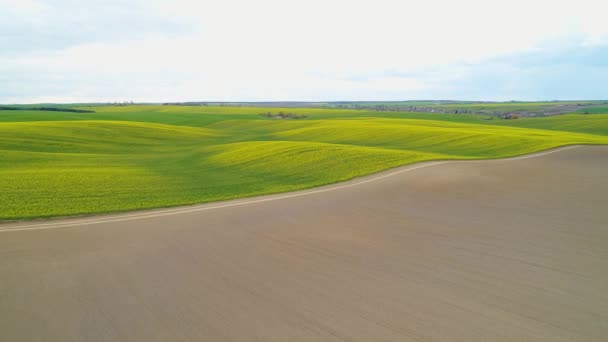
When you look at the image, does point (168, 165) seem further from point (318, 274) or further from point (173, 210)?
point (318, 274)

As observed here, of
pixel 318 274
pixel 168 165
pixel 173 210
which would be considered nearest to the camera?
pixel 318 274

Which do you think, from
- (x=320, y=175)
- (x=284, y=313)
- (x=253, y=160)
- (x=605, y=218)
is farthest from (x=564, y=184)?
(x=253, y=160)

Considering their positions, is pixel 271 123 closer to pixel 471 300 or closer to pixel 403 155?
pixel 403 155

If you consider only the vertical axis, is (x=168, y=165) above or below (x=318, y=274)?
below

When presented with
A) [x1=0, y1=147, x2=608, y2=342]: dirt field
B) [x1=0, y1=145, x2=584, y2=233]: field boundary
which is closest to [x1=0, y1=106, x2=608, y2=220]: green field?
[x1=0, y1=145, x2=584, y2=233]: field boundary

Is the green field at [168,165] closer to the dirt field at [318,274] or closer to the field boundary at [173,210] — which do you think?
the field boundary at [173,210]

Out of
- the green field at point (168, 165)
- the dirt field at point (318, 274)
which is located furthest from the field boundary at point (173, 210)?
the green field at point (168, 165)

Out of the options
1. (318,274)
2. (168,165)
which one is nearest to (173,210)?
(318,274)

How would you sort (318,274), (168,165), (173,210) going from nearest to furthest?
(318,274) < (173,210) < (168,165)

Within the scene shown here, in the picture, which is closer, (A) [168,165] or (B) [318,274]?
(B) [318,274]

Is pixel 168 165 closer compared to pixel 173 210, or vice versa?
pixel 173 210
